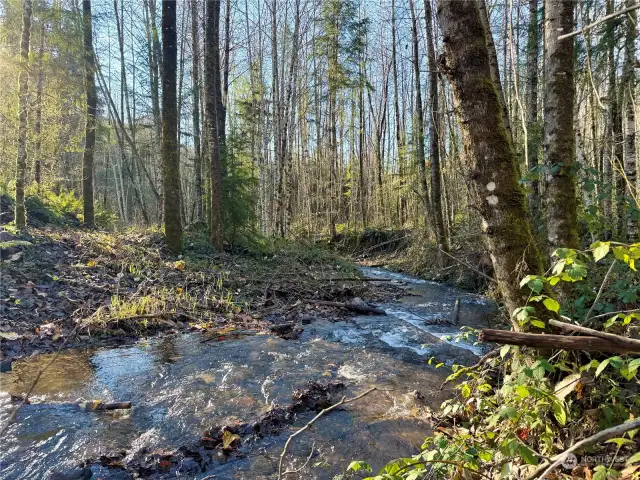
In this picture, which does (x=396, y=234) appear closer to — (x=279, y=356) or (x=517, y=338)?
(x=279, y=356)

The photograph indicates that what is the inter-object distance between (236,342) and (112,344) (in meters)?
1.64

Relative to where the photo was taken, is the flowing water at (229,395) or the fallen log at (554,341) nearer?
the fallen log at (554,341)

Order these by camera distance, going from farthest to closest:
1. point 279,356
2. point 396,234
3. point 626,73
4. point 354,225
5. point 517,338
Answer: point 354,225 < point 396,234 < point 626,73 < point 279,356 < point 517,338

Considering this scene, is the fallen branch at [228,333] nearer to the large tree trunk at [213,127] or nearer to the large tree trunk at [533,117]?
the large tree trunk at [533,117]

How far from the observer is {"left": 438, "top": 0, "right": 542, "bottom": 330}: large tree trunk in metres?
2.39

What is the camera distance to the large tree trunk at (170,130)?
930 centimetres

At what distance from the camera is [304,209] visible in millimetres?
24125

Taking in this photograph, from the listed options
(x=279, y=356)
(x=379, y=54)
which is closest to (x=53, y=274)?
(x=279, y=356)

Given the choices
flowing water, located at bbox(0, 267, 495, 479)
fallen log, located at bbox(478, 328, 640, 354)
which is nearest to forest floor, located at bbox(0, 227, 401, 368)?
flowing water, located at bbox(0, 267, 495, 479)

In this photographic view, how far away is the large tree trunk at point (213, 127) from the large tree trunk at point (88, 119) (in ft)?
13.7

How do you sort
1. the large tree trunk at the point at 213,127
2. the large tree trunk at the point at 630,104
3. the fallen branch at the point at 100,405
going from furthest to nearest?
the large tree trunk at the point at 213,127 < the large tree trunk at the point at 630,104 < the fallen branch at the point at 100,405

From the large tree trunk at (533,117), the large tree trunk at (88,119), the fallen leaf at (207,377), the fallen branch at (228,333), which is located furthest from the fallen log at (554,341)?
the large tree trunk at (88,119)

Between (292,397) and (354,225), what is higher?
(354,225)

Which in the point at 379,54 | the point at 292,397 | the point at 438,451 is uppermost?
the point at 379,54
